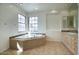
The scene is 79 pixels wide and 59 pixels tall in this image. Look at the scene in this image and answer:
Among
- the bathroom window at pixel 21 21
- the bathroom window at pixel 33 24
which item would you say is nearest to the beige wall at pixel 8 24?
the bathroom window at pixel 21 21

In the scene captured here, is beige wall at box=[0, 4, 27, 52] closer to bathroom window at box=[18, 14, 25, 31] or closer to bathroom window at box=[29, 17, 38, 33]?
bathroom window at box=[18, 14, 25, 31]

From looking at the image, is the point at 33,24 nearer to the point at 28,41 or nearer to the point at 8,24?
the point at 28,41

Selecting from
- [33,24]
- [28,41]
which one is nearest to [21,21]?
[33,24]

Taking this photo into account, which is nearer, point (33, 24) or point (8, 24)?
point (8, 24)

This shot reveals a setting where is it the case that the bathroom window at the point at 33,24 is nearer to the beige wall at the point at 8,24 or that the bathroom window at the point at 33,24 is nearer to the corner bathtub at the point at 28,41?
the corner bathtub at the point at 28,41

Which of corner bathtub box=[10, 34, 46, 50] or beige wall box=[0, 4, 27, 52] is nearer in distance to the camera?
beige wall box=[0, 4, 27, 52]

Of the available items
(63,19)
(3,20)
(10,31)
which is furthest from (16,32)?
(63,19)

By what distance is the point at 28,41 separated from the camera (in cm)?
267

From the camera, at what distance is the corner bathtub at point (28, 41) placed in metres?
2.45

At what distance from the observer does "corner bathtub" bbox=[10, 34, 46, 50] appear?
96.3 inches

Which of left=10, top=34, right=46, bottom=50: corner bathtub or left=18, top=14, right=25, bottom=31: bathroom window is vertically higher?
left=18, top=14, right=25, bottom=31: bathroom window

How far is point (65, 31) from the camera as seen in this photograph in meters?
2.60

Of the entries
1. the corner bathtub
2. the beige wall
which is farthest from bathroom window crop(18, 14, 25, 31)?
the corner bathtub
